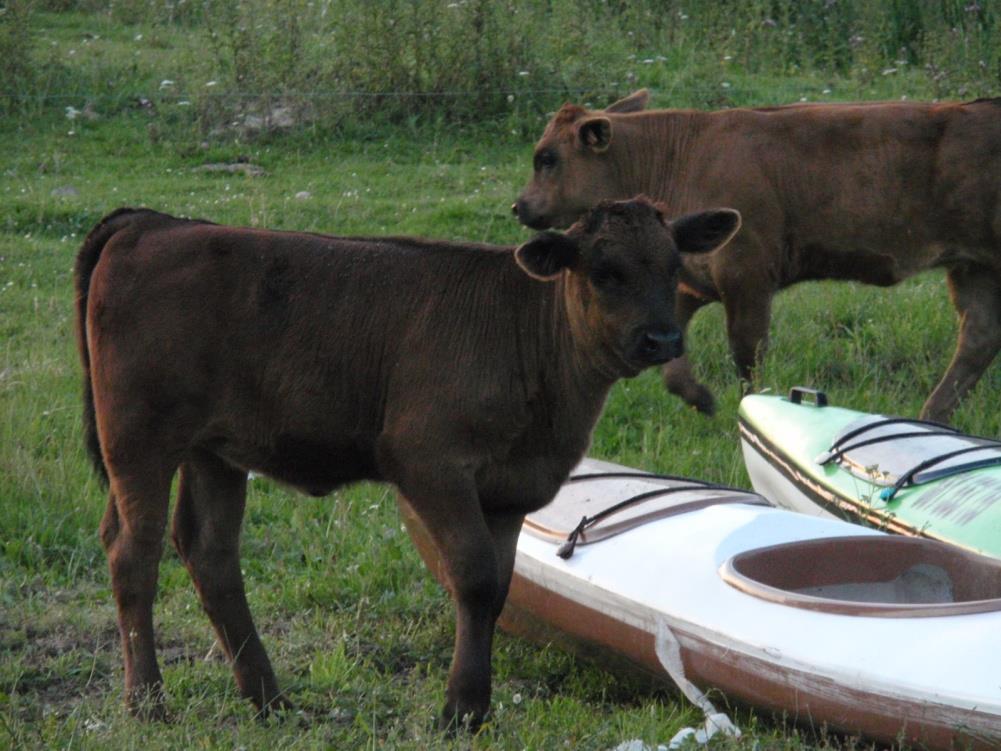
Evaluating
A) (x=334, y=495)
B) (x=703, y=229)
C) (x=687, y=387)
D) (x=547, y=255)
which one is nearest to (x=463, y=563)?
(x=547, y=255)

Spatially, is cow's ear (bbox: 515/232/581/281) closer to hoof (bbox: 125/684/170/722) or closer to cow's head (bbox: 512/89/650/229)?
hoof (bbox: 125/684/170/722)

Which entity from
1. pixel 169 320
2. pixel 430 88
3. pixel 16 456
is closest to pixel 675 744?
pixel 169 320

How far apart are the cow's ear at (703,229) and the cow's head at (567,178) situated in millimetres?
4282

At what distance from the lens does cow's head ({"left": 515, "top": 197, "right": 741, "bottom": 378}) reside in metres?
5.10

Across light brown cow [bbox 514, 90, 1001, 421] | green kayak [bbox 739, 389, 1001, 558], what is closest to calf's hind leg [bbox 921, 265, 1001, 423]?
light brown cow [bbox 514, 90, 1001, 421]

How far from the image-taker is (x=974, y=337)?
9.52 metres

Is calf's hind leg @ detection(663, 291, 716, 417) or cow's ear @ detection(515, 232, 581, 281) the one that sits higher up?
cow's ear @ detection(515, 232, 581, 281)

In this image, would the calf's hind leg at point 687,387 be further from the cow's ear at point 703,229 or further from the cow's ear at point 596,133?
the cow's ear at point 703,229

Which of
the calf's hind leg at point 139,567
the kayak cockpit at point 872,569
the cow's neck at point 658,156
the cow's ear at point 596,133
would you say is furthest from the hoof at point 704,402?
the calf's hind leg at point 139,567

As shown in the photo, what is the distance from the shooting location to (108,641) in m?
6.09

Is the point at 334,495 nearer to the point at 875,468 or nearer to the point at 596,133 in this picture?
the point at 875,468

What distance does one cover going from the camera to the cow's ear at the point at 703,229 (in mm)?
5457

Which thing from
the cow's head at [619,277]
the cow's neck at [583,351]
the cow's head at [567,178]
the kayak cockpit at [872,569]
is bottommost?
the kayak cockpit at [872,569]

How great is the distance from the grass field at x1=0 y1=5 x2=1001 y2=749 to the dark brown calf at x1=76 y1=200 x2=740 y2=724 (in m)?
0.37
